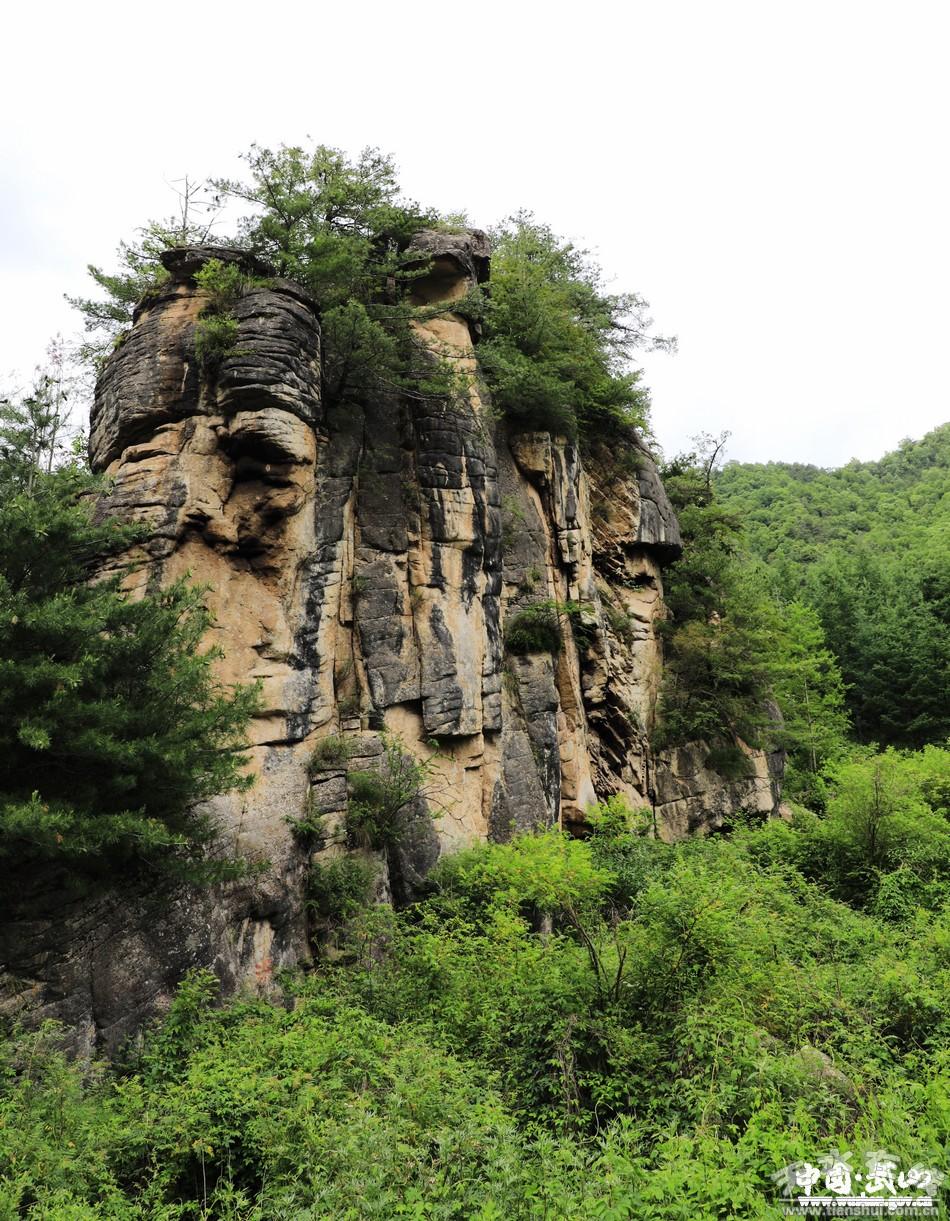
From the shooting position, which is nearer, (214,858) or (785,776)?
(214,858)

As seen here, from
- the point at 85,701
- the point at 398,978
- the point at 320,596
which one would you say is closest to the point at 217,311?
the point at 320,596

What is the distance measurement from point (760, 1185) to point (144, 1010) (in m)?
7.82

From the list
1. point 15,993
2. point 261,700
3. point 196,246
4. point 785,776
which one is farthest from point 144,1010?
point 785,776

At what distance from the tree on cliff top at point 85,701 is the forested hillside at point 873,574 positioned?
2344 centimetres

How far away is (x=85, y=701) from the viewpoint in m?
10.1

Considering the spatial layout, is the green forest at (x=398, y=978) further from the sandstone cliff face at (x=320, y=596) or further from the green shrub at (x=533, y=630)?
the green shrub at (x=533, y=630)

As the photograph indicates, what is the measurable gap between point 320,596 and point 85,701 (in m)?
6.42

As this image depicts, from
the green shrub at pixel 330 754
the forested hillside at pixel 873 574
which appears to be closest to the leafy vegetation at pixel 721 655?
the forested hillside at pixel 873 574

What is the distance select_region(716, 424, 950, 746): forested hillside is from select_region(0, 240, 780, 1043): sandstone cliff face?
534 inches

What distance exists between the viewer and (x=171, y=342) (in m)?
15.8

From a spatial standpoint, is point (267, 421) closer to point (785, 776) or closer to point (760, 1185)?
point (760, 1185)

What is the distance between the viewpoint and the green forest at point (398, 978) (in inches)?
259

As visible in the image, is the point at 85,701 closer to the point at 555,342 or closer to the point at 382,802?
the point at 382,802

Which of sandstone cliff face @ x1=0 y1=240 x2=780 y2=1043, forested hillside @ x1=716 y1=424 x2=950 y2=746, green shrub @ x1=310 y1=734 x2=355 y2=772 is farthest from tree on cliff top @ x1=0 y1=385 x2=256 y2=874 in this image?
forested hillside @ x1=716 y1=424 x2=950 y2=746
